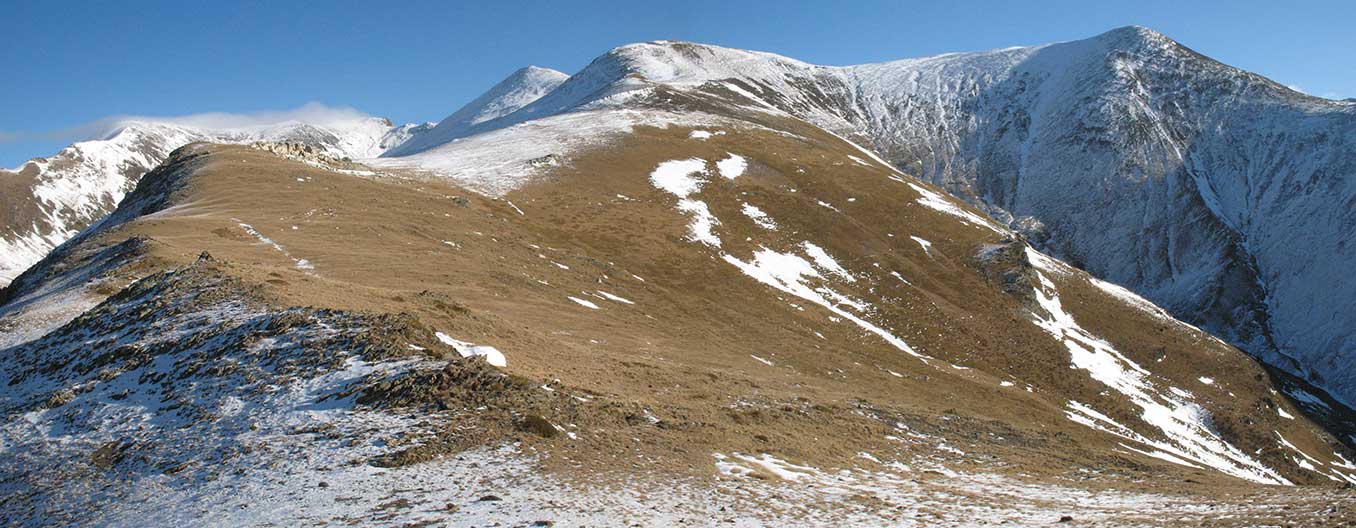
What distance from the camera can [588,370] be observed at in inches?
933

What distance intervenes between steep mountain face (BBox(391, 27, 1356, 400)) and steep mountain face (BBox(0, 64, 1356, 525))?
2819 centimetres

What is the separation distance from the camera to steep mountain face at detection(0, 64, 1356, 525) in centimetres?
1526

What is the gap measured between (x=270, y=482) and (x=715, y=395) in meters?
13.3

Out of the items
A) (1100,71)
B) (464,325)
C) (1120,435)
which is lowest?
(1120,435)

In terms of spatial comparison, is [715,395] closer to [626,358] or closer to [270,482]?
[626,358]

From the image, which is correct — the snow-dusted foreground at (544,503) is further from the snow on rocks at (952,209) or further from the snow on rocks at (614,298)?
the snow on rocks at (952,209)

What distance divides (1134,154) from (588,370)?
488 ft

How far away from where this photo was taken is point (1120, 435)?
43094 millimetres

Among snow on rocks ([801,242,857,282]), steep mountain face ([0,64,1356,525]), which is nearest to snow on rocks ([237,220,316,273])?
steep mountain face ([0,64,1356,525])

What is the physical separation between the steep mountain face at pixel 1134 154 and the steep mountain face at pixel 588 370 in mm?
28188

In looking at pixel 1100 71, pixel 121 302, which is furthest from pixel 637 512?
pixel 1100 71

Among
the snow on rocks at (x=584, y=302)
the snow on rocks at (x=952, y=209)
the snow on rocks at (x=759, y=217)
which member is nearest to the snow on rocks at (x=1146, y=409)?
the snow on rocks at (x=952, y=209)

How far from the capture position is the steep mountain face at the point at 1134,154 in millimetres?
106062

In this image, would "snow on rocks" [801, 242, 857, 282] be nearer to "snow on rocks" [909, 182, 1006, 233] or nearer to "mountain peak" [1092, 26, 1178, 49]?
"snow on rocks" [909, 182, 1006, 233]
